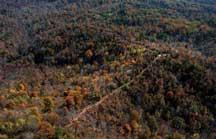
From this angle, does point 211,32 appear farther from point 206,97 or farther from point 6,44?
point 6,44

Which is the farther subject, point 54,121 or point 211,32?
point 211,32

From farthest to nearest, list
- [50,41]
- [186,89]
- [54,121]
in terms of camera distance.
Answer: [50,41] → [186,89] → [54,121]

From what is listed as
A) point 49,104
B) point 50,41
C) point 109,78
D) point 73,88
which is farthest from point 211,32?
point 49,104

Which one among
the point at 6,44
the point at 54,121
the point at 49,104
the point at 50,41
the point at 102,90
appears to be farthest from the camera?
the point at 6,44

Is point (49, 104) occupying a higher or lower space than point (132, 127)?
higher

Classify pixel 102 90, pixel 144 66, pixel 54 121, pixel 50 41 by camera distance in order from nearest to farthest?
pixel 54 121
pixel 102 90
pixel 144 66
pixel 50 41

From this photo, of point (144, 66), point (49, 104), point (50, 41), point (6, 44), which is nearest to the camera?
point (49, 104)

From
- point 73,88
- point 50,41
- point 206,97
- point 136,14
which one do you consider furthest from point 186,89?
point 136,14

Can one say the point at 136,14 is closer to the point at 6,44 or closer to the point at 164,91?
the point at 6,44

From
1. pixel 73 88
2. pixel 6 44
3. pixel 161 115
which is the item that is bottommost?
pixel 6 44
